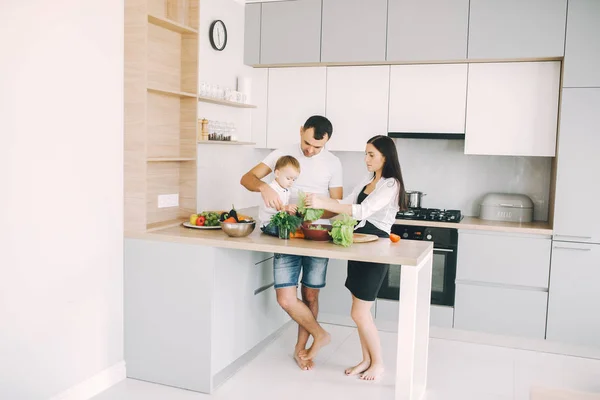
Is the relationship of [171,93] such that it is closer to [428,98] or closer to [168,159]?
[168,159]

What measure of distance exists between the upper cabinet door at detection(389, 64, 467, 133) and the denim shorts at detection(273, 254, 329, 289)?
1.53 m

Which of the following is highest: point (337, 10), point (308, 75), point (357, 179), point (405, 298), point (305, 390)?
point (337, 10)

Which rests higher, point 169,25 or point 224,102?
point 169,25

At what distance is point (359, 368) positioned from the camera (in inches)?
143

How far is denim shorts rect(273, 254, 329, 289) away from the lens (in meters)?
→ 3.57

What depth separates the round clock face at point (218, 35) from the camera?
4312 millimetres

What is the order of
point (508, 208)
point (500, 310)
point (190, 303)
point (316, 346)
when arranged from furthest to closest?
point (508, 208) → point (500, 310) → point (316, 346) → point (190, 303)

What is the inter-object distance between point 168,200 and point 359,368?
5.33ft
